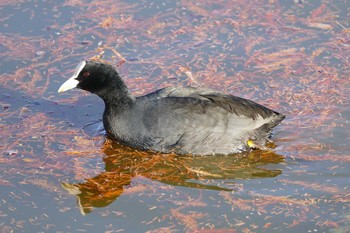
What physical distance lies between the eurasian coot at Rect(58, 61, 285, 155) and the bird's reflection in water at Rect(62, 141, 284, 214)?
0.31 ft

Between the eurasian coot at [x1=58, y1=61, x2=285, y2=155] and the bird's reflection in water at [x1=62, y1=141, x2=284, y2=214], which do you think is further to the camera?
the eurasian coot at [x1=58, y1=61, x2=285, y2=155]

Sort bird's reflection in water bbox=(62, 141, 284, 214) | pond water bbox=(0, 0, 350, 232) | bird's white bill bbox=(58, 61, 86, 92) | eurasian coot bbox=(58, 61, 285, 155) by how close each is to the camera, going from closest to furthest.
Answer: pond water bbox=(0, 0, 350, 232) → bird's reflection in water bbox=(62, 141, 284, 214) → eurasian coot bbox=(58, 61, 285, 155) → bird's white bill bbox=(58, 61, 86, 92)

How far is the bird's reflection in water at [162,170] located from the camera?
662 centimetres

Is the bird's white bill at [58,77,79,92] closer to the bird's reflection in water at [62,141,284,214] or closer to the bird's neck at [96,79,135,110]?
the bird's neck at [96,79,135,110]

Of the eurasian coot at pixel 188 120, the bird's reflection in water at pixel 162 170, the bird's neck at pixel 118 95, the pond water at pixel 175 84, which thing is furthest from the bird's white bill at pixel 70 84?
the bird's reflection in water at pixel 162 170

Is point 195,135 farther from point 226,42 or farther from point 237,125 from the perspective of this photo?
point 226,42

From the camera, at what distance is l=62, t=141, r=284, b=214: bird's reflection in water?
662cm

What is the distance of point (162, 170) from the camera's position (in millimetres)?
6973

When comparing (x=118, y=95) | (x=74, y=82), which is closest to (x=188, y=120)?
(x=118, y=95)

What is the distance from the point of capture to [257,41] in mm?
9203

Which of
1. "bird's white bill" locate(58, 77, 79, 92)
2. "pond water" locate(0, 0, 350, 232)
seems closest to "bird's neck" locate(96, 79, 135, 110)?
"bird's white bill" locate(58, 77, 79, 92)

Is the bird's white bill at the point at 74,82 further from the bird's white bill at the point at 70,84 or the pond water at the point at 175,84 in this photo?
the pond water at the point at 175,84

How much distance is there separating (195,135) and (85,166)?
110 centimetres

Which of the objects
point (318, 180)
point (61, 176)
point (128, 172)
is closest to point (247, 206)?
point (318, 180)
